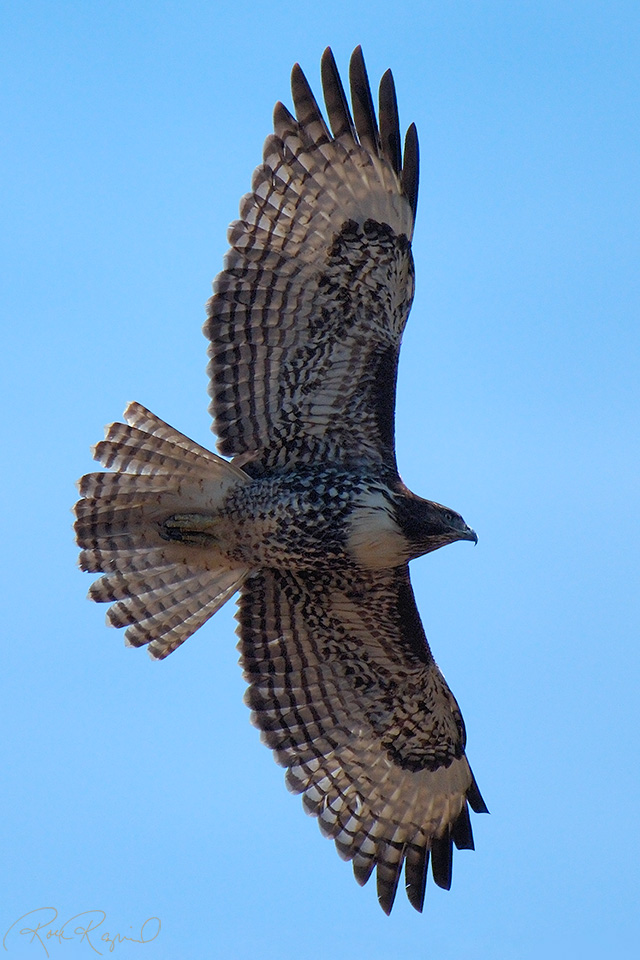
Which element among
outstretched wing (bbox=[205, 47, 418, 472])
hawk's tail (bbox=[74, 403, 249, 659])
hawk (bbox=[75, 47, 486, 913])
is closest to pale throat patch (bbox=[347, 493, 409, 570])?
hawk (bbox=[75, 47, 486, 913])

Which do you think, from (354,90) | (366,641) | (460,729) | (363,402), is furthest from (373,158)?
(460,729)

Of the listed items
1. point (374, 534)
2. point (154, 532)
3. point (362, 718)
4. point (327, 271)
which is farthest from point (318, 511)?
point (362, 718)

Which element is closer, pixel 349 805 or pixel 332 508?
pixel 332 508

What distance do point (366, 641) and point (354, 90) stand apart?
3421 mm

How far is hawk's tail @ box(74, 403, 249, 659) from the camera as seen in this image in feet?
32.0

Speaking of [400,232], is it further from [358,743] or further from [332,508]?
[358,743]

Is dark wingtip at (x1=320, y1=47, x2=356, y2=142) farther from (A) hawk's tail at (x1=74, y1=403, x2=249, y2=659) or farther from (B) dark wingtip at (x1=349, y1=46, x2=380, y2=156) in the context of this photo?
(A) hawk's tail at (x1=74, y1=403, x2=249, y2=659)

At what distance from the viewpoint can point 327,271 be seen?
9648 mm

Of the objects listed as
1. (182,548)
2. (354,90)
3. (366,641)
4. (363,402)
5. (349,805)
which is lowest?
(349,805)

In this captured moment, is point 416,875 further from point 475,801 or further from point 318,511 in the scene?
point 318,511

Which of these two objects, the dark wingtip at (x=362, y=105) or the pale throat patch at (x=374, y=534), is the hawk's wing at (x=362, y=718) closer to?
the pale throat patch at (x=374, y=534)

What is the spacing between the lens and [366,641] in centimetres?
1021

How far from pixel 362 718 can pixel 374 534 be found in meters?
1.50

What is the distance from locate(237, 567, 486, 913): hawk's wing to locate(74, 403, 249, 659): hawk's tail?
35 centimetres
